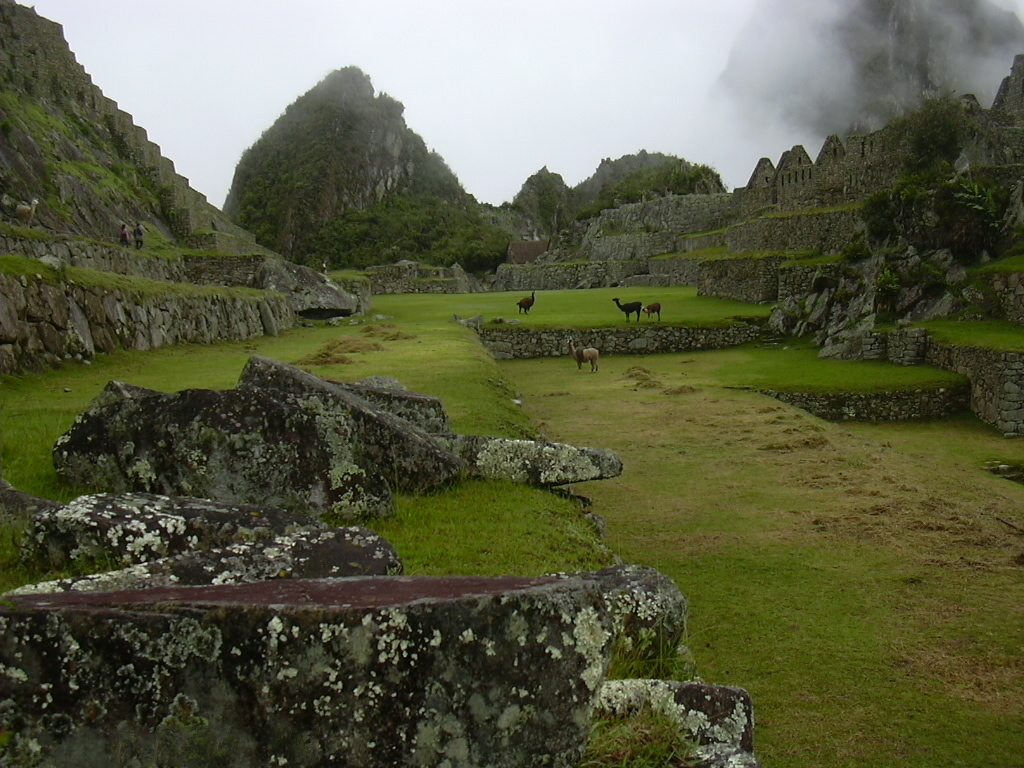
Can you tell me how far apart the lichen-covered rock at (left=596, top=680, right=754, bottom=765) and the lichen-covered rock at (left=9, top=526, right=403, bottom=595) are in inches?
48.4

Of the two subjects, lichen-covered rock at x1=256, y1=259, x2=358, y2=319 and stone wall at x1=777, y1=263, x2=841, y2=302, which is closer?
lichen-covered rock at x1=256, y1=259, x2=358, y2=319

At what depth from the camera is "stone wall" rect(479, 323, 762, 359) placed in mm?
31844

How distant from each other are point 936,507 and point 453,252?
8180 cm

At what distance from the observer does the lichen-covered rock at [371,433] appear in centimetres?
630

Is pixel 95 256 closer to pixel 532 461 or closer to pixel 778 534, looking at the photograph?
pixel 532 461

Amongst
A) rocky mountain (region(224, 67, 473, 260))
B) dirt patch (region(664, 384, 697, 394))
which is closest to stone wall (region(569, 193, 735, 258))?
rocky mountain (region(224, 67, 473, 260))

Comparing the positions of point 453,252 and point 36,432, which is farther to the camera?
point 453,252

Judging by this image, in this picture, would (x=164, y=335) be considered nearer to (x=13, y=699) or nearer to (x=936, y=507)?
(x=936, y=507)

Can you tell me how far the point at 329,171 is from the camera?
11531 centimetres

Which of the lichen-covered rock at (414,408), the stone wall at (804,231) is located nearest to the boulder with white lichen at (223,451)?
the lichen-covered rock at (414,408)

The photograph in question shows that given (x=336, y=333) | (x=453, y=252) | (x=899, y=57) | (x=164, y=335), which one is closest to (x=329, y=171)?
(x=453, y=252)

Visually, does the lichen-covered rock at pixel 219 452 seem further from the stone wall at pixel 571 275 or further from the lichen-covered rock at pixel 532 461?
the stone wall at pixel 571 275

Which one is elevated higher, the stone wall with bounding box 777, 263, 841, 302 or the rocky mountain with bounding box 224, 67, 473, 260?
the rocky mountain with bounding box 224, 67, 473, 260

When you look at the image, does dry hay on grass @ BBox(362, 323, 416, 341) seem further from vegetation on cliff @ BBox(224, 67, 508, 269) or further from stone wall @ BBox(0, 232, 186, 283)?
vegetation on cliff @ BBox(224, 67, 508, 269)
